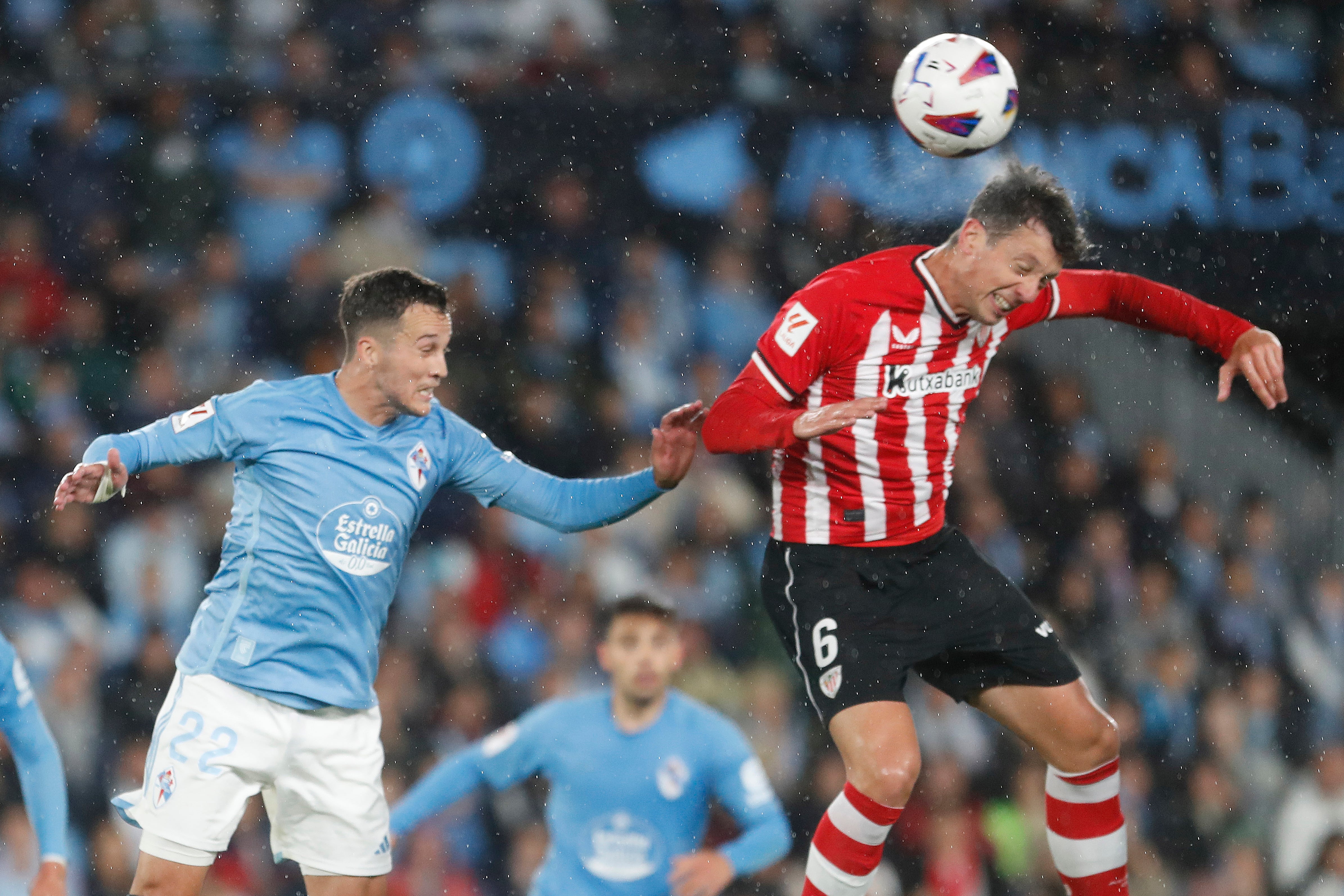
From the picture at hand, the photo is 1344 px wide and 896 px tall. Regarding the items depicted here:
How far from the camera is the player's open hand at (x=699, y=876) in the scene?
466 centimetres

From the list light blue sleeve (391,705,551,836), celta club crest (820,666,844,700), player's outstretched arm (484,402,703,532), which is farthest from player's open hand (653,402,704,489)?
light blue sleeve (391,705,551,836)

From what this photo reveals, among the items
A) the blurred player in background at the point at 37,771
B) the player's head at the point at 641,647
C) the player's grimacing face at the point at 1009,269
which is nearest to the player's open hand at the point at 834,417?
the player's grimacing face at the point at 1009,269

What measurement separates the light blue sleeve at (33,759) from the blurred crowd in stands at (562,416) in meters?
2.72

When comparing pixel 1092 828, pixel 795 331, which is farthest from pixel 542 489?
pixel 1092 828

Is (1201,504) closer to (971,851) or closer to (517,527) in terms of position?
(971,851)

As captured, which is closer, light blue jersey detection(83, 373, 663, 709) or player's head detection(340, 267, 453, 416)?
light blue jersey detection(83, 373, 663, 709)

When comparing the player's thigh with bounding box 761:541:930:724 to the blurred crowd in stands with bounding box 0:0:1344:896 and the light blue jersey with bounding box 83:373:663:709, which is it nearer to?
the light blue jersey with bounding box 83:373:663:709

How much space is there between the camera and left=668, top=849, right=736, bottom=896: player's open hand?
183 inches

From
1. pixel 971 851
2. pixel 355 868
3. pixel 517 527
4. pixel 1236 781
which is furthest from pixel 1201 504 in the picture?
pixel 355 868

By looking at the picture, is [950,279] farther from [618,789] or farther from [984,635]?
[618,789]

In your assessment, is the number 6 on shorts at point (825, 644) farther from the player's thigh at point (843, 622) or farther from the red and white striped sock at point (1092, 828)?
the red and white striped sock at point (1092, 828)

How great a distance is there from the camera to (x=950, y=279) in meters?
4.39

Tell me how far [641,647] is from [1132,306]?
1.94 meters

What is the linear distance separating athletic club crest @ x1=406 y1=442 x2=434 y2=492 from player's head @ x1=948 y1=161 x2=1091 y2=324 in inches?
63.1
